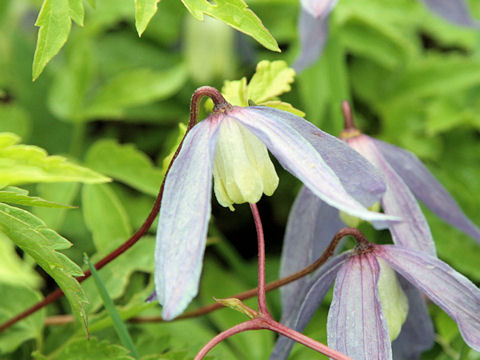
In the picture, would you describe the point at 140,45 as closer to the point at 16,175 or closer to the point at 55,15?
the point at 55,15

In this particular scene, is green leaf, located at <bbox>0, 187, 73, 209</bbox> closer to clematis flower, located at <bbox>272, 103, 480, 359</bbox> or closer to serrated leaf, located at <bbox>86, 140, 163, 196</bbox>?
clematis flower, located at <bbox>272, 103, 480, 359</bbox>

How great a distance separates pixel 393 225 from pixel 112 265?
371 mm

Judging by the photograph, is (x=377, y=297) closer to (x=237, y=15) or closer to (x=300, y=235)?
(x=300, y=235)

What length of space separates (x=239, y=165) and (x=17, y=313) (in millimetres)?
435

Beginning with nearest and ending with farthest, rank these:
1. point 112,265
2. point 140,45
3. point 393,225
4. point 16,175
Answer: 1. point 16,175
2. point 393,225
3. point 112,265
4. point 140,45

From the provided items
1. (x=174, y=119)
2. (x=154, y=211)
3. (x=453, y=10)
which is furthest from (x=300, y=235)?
(x=174, y=119)

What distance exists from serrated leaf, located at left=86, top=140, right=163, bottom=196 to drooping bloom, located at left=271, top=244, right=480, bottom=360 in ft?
1.49

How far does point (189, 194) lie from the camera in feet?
1.89

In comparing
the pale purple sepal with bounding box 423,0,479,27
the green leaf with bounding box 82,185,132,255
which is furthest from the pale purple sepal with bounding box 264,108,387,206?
the pale purple sepal with bounding box 423,0,479,27

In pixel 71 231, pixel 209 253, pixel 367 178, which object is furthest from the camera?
pixel 209 253

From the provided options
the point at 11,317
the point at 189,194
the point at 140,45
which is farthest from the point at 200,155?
the point at 140,45

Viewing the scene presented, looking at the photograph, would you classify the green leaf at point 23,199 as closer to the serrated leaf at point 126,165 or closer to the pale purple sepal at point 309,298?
the pale purple sepal at point 309,298

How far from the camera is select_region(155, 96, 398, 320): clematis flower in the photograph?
0.54 m

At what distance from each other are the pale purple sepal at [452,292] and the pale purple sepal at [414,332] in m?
0.11
